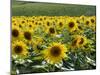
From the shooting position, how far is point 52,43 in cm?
252

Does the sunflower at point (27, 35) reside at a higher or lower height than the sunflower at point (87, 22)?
lower

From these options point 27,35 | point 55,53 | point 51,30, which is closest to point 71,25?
point 51,30

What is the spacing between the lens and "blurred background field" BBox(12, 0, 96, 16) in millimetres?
2391

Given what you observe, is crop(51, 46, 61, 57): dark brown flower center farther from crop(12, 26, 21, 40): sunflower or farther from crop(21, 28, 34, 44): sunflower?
crop(12, 26, 21, 40): sunflower

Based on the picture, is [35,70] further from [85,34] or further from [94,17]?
[94,17]

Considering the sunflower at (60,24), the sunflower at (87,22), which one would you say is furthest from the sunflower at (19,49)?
the sunflower at (87,22)

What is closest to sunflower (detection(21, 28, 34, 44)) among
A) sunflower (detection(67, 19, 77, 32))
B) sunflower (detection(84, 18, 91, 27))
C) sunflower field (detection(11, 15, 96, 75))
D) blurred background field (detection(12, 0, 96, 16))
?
sunflower field (detection(11, 15, 96, 75))

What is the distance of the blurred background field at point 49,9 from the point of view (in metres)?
2.39

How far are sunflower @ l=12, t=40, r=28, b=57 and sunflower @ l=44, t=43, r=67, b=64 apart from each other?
0.22 m

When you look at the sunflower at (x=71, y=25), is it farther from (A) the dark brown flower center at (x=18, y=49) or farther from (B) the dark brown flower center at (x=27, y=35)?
(A) the dark brown flower center at (x=18, y=49)

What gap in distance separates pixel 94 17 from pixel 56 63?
2.21 ft

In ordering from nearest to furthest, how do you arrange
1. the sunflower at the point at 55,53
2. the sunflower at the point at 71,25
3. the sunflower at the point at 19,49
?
1. the sunflower at the point at 19,49
2. the sunflower at the point at 55,53
3. the sunflower at the point at 71,25

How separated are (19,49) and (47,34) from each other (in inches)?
12.9

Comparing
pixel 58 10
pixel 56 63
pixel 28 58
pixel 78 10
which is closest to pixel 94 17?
pixel 78 10
